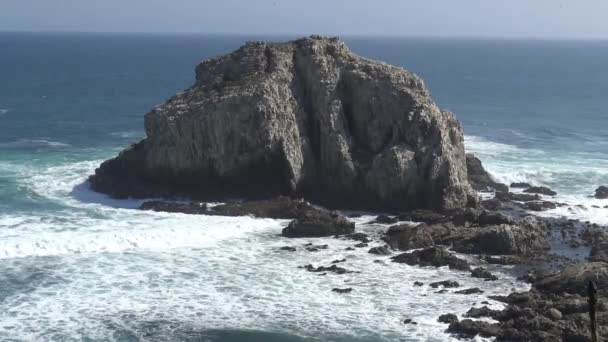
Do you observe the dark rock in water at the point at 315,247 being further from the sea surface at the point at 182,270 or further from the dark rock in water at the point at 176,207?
the dark rock in water at the point at 176,207

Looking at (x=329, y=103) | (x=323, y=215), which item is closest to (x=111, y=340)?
(x=323, y=215)

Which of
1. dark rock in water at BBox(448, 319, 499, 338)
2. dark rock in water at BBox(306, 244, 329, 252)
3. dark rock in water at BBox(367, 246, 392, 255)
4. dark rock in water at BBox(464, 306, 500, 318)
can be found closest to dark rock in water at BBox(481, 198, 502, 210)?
dark rock in water at BBox(367, 246, 392, 255)

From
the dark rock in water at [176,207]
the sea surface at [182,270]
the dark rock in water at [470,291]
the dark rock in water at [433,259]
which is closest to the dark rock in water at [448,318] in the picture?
the sea surface at [182,270]

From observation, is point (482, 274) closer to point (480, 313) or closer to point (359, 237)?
point (480, 313)

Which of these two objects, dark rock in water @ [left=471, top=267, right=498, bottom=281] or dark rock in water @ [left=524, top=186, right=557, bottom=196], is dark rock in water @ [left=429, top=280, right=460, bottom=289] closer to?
dark rock in water @ [left=471, top=267, right=498, bottom=281]

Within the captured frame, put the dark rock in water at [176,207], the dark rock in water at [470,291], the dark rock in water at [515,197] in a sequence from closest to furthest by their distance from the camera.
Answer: the dark rock in water at [470,291]
the dark rock in water at [176,207]
the dark rock in water at [515,197]

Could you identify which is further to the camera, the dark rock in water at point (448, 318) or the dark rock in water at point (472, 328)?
the dark rock in water at point (448, 318)
